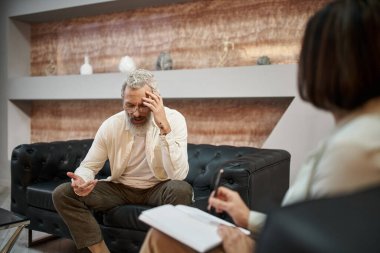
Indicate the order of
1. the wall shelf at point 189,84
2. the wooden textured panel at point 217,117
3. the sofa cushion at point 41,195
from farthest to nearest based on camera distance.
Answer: the wooden textured panel at point 217,117, the wall shelf at point 189,84, the sofa cushion at point 41,195

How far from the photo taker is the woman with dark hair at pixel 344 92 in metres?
0.74

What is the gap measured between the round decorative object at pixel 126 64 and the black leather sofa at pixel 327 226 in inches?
136

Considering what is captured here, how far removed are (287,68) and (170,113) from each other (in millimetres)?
1184

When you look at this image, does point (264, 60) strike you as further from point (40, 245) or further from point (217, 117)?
point (40, 245)

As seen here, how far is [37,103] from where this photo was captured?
4.96 metres

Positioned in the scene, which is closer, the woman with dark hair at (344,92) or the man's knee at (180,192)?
the woman with dark hair at (344,92)

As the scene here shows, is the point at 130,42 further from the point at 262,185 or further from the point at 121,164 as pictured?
the point at 262,185

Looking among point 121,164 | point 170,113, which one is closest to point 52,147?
point 121,164

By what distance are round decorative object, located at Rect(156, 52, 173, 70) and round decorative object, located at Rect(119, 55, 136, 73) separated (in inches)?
15.1

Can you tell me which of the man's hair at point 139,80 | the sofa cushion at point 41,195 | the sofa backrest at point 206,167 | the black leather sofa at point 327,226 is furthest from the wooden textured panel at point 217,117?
the black leather sofa at point 327,226

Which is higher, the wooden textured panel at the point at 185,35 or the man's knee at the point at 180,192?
the wooden textured panel at the point at 185,35

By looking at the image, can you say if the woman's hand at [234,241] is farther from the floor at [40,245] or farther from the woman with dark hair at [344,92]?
the floor at [40,245]

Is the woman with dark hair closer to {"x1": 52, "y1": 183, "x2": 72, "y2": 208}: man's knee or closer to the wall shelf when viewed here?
{"x1": 52, "y1": 183, "x2": 72, "y2": 208}: man's knee

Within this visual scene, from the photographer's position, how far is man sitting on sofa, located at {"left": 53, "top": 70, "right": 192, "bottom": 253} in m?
2.07
